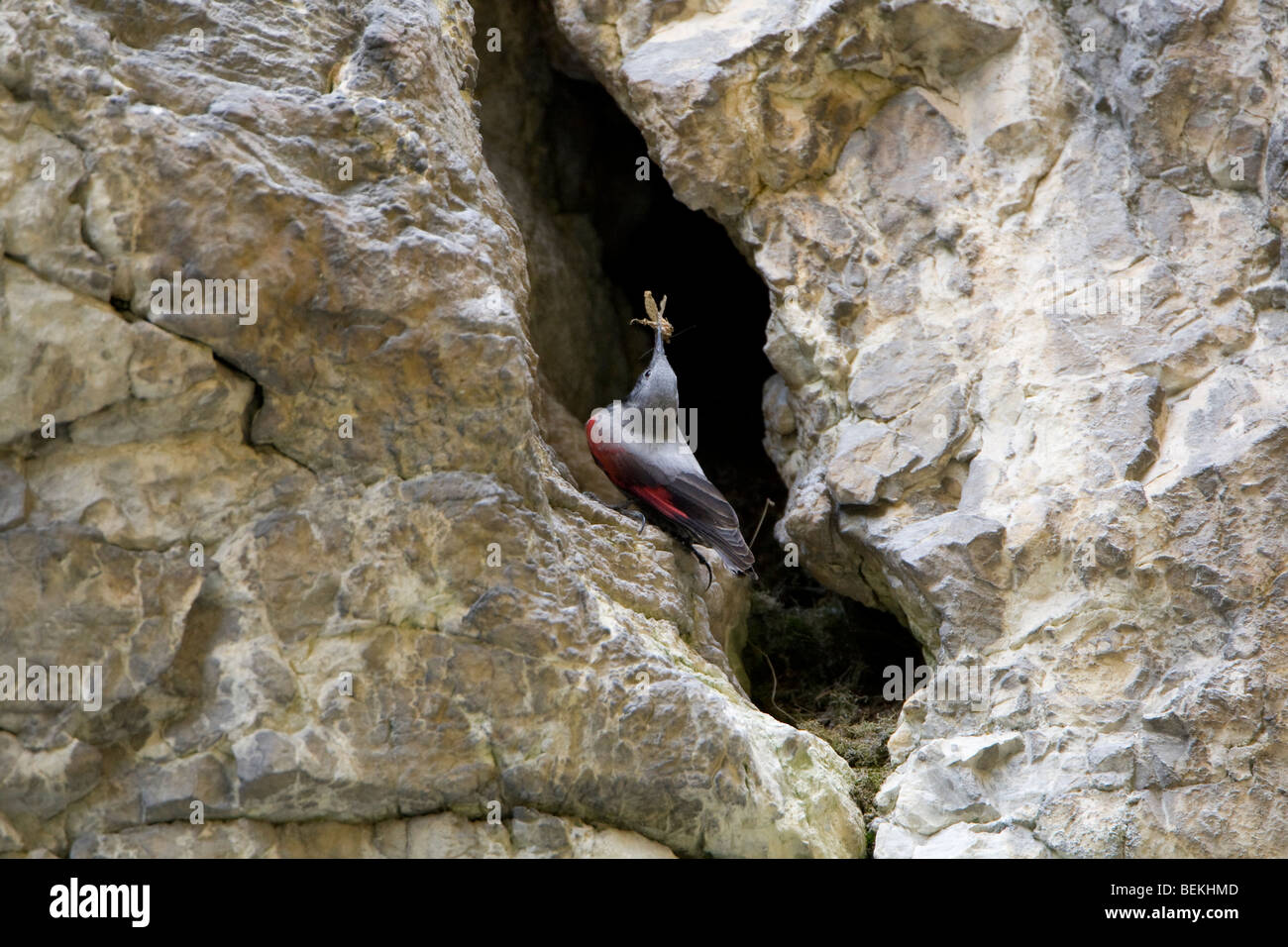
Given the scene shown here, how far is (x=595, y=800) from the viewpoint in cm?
410

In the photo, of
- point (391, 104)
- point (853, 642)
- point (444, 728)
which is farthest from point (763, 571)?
point (391, 104)

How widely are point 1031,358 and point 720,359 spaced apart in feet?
9.37

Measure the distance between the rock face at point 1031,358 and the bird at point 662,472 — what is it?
500mm

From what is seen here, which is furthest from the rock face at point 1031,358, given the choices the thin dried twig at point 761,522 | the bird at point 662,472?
the bird at point 662,472

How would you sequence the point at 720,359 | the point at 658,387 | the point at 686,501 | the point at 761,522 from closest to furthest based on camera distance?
the point at 686,501 → the point at 658,387 → the point at 761,522 → the point at 720,359

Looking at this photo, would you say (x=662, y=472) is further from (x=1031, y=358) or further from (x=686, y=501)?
(x=1031, y=358)

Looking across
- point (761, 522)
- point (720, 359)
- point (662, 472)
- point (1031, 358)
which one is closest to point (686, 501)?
point (662, 472)

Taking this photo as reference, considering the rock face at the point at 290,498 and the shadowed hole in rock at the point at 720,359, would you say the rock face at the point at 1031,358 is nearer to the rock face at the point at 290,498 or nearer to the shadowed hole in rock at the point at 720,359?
the shadowed hole in rock at the point at 720,359

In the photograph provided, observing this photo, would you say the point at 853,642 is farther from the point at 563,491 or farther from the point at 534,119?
the point at 534,119

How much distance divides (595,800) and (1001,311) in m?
2.70

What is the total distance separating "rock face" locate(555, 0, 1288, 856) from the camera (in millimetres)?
4426

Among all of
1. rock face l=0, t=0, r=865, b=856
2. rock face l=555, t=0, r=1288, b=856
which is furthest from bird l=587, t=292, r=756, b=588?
rock face l=0, t=0, r=865, b=856

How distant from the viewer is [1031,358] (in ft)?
16.7

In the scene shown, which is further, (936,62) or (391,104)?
(936,62)
